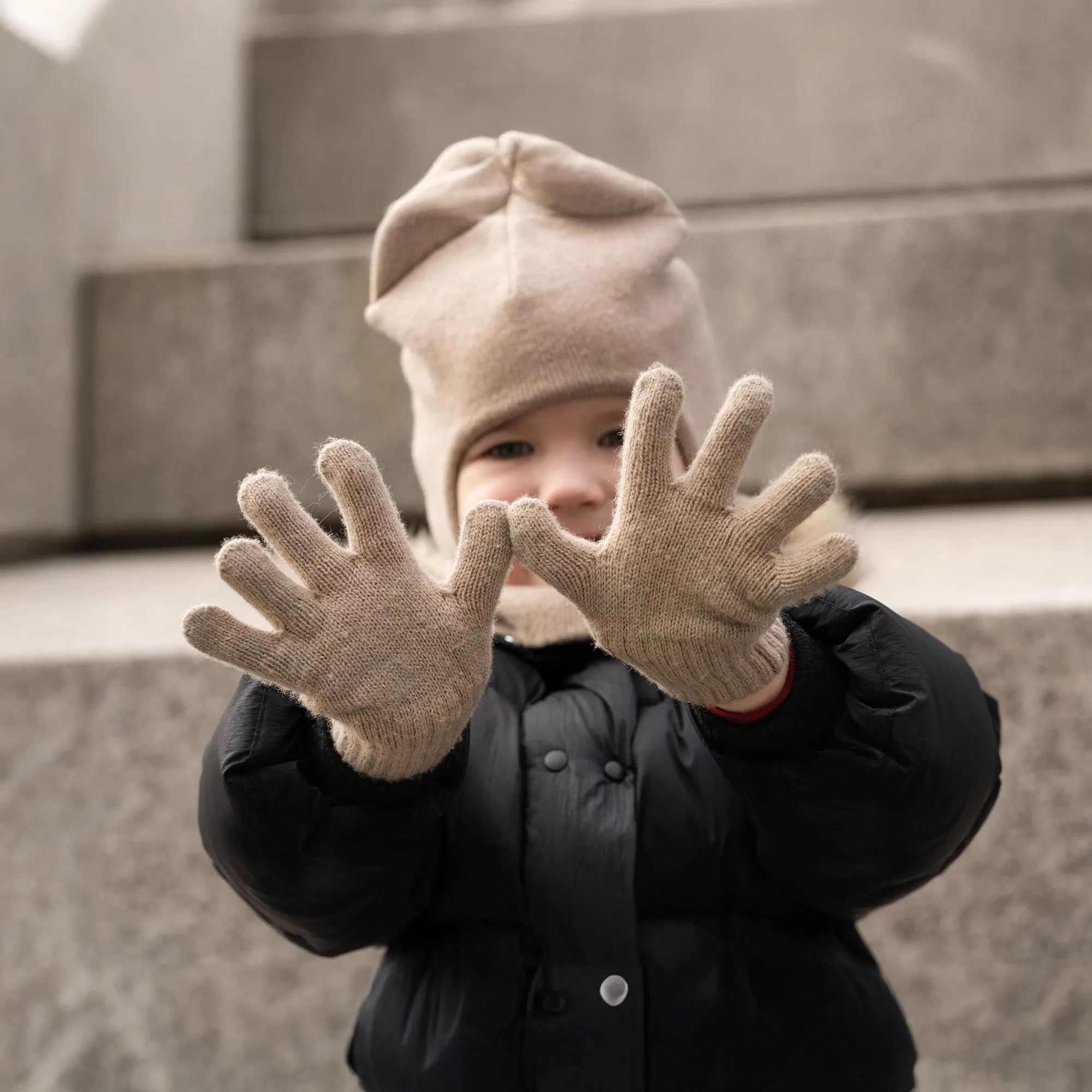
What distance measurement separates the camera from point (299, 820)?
70cm

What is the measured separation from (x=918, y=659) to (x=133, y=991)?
86cm

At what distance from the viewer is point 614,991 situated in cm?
74

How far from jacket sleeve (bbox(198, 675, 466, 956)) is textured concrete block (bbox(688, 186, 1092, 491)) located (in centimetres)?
113

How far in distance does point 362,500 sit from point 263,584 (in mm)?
64

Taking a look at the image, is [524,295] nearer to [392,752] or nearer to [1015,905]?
[392,752]

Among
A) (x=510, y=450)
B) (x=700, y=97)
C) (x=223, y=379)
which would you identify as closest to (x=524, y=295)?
(x=510, y=450)

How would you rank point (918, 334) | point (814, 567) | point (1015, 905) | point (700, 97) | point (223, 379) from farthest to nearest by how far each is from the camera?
point (700, 97)
point (223, 379)
point (918, 334)
point (1015, 905)
point (814, 567)

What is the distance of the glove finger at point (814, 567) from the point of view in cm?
62

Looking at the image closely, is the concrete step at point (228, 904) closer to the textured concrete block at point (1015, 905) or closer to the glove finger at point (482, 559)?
the textured concrete block at point (1015, 905)

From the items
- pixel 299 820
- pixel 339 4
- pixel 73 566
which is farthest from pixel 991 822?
pixel 339 4

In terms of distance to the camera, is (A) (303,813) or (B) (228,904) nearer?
(A) (303,813)

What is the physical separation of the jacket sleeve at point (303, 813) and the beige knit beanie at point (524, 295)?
260 mm

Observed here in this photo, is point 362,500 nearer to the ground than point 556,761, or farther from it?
farther from it

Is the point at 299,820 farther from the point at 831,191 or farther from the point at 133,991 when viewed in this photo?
the point at 831,191
